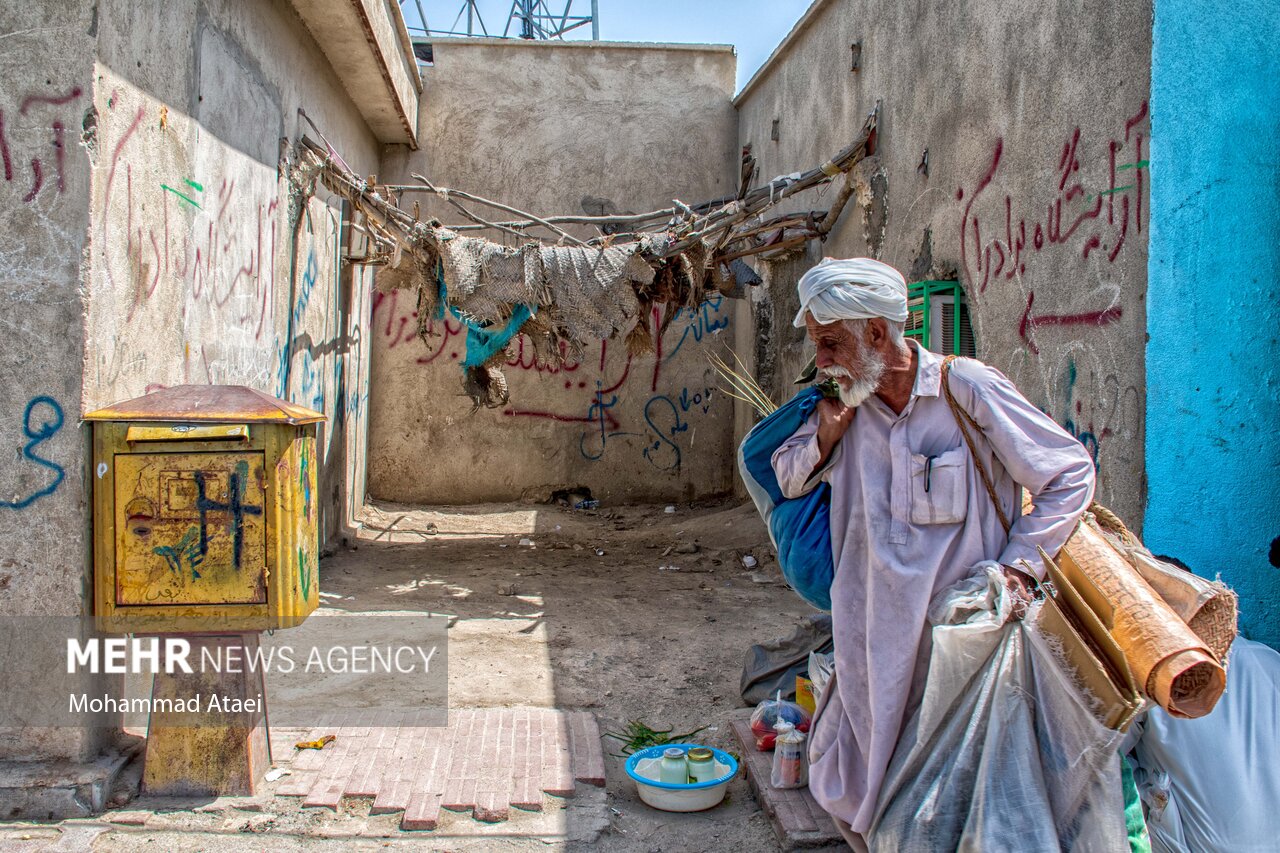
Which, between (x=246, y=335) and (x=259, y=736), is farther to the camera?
(x=246, y=335)

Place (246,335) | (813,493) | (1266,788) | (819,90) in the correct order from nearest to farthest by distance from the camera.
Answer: (1266,788) → (813,493) → (246,335) → (819,90)

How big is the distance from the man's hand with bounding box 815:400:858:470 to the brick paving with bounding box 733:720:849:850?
114cm

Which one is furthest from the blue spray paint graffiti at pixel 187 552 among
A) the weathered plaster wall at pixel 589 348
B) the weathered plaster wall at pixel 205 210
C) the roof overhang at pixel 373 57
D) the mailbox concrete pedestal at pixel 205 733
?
the weathered plaster wall at pixel 589 348

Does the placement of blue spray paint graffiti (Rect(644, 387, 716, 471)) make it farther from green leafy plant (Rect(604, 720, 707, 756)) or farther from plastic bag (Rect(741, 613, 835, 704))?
green leafy plant (Rect(604, 720, 707, 756))

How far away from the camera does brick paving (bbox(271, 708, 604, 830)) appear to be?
3131 mm

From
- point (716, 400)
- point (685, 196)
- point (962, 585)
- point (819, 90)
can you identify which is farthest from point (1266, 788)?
point (685, 196)

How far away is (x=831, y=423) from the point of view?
105 inches

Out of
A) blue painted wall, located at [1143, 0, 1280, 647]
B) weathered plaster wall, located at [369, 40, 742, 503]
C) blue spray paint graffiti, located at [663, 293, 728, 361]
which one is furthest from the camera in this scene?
blue spray paint graffiti, located at [663, 293, 728, 361]

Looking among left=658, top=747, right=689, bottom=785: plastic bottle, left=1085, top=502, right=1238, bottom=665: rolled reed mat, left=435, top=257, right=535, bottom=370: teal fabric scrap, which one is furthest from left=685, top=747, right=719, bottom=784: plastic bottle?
left=435, top=257, right=535, bottom=370: teal fabric scrap

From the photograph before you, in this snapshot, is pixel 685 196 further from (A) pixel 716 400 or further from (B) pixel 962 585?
(B) pixel 962 585

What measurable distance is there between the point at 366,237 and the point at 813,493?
19.5 ft

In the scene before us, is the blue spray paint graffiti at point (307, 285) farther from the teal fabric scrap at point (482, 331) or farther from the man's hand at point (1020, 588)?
the man's hand at point (1020, 588)

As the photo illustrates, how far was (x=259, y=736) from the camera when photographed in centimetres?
325

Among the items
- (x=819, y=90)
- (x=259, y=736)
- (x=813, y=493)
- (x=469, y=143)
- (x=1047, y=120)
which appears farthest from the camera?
(x=469, y=143)
